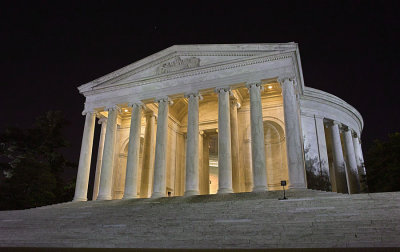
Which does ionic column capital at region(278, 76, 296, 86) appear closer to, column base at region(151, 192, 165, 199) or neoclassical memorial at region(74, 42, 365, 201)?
neoclassical memorial at region(74, 42, 365, 201)

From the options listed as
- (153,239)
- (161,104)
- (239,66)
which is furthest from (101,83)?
(153,239)

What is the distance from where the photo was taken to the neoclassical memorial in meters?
29.5

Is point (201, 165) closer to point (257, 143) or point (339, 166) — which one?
point (257, 143)

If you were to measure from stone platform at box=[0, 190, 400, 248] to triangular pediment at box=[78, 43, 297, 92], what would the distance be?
1489 centimetres

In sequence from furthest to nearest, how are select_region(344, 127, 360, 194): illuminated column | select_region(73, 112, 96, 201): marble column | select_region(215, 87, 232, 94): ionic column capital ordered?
select_region(344, 127, 360, 194): illuminated column
select_region(73, 112, 96, 201): marble column
select_region(215, 87, 232, 94): ionic column capital

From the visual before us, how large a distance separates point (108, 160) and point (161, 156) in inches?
254

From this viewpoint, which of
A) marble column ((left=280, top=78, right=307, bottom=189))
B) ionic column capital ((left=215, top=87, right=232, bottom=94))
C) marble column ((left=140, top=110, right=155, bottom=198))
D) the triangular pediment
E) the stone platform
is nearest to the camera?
the stone platform

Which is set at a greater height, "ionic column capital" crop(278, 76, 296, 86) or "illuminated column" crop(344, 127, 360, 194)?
"ionic column capital" crop(278, 76, 296, 86)

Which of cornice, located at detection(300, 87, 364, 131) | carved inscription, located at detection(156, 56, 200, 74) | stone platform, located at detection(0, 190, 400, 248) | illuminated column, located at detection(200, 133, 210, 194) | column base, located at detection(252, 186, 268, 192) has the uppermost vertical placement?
carved inscription, located at detection(156, 56, 200, 74)

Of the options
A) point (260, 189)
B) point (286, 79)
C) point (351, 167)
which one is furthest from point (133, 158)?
point (351, 167)

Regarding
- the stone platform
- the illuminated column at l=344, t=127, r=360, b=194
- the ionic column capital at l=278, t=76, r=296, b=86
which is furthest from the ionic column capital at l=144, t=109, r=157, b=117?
the illuminated column at l=344, t=127, r=360, b=194

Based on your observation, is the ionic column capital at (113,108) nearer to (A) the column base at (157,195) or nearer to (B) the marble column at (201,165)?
(B) the marble column at (201,165)

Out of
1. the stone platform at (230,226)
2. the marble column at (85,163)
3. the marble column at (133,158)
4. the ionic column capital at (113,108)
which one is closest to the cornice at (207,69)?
the ionic column capital at (113,108)

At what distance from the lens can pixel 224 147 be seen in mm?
29406
